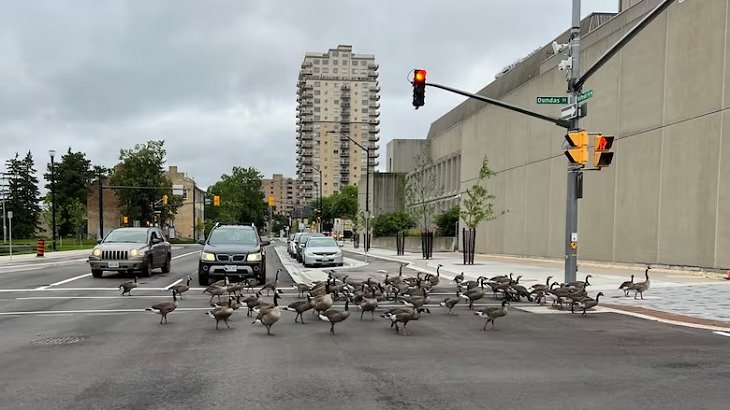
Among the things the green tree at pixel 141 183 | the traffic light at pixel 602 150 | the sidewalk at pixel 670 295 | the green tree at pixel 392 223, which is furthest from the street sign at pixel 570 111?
the green tree at pixel 141 183

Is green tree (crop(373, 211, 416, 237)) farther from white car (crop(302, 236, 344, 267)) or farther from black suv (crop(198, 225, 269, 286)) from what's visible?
black suv (crop(198, 225, 269, 286))

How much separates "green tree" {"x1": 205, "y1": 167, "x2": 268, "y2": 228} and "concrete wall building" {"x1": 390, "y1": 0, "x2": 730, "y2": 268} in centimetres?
9954

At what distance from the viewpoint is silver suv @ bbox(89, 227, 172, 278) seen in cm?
1931

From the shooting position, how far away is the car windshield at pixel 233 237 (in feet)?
59.5

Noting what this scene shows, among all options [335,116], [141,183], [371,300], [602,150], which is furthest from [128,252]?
[335,116]

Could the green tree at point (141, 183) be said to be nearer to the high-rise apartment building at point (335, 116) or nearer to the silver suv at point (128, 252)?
the silver suv at point (128, 252)

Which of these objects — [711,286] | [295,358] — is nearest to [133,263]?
→ [295,358]

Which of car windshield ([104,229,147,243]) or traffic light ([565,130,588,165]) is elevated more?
traffic light ([565,130,588,165])

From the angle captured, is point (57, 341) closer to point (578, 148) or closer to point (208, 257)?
point (208, 257)

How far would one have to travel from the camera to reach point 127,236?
21.1 m

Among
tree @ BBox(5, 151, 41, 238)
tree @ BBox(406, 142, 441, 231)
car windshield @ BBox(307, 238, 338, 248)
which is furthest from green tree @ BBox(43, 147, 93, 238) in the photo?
car windshield @ BBox(307, 238, 338, 248)

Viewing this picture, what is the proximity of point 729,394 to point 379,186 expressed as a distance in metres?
74.3

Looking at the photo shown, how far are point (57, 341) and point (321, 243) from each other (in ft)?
65.7

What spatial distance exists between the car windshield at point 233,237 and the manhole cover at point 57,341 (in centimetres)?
917
